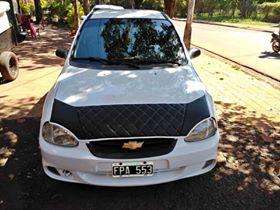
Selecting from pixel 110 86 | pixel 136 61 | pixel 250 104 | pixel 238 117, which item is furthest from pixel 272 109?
pixel 110 86

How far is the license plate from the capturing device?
12.1ft

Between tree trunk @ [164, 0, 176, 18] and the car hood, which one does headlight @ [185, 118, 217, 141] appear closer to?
the car hood

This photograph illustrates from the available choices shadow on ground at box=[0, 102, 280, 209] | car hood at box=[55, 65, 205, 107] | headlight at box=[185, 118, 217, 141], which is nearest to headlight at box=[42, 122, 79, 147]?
car hood at box=[55, 65, 205, 107]

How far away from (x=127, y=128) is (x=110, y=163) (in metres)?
0.38

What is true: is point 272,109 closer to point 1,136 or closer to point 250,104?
point 250,104

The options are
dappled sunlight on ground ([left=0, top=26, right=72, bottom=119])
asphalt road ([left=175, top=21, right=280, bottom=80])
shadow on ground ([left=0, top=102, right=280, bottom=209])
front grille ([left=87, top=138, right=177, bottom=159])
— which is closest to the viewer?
front grille ([left=87, top=138, right=177, bottom=159])

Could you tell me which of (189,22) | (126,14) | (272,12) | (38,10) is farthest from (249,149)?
(272,12)

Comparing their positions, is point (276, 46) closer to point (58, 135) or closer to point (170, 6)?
point (170, 6)

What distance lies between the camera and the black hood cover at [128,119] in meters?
Answer: 3.74

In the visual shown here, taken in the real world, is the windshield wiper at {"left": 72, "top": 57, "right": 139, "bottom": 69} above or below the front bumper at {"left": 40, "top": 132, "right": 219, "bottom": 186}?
above

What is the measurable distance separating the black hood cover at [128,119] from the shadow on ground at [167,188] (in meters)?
0.83

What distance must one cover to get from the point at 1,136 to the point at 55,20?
20.2 meters

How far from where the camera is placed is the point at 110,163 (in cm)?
367

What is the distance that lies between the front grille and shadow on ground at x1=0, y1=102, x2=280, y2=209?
67cm
